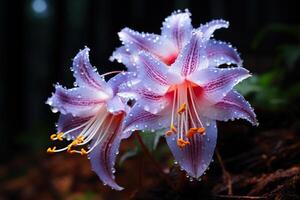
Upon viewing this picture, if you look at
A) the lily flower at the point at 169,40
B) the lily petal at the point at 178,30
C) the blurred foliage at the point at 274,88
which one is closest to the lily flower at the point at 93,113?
the lily flower at the point at 169,40

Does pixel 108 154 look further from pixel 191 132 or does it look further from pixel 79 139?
pixel 191 132

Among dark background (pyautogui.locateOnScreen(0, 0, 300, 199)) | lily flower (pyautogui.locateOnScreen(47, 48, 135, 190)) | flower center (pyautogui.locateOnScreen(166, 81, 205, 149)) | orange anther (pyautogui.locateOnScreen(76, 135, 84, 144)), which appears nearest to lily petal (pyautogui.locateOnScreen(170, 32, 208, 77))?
flower center (pyautogui.locateOnScreen(166, 81, 205, 149))

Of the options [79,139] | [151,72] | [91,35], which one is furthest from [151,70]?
[91,35]

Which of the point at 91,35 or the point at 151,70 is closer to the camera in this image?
the point at 151,70

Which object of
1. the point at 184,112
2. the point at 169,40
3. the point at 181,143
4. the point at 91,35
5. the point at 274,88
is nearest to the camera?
the point at 181,143

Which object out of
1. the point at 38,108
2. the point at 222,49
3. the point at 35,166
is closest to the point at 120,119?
the point at 222,49

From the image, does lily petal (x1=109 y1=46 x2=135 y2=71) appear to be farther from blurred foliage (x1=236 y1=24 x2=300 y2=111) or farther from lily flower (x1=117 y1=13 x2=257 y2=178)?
blurred foliage (x1=236 y1=24 x2=300 y2=111)
